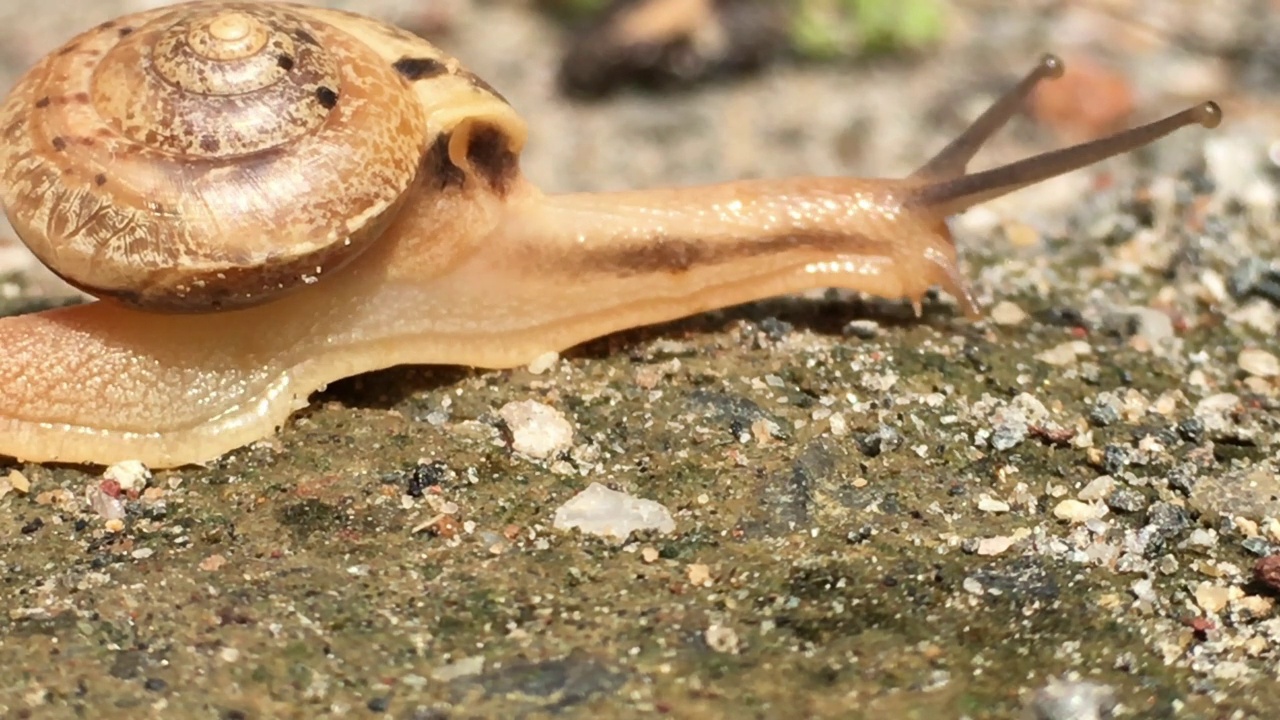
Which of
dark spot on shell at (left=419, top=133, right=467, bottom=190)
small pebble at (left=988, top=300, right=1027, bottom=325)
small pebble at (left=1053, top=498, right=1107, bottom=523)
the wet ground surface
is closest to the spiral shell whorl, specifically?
dark spot on shell at (left=419, top=133, right=467, bottom=190)

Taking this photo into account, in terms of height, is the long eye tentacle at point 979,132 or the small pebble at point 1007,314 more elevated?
the long eye tentacle at point 979,132

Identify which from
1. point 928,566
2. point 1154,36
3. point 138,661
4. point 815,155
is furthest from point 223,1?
point 1154,36

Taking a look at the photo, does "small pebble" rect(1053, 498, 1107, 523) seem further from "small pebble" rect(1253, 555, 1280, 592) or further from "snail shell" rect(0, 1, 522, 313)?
"snail shell" rect(0, 1, 522, 313)

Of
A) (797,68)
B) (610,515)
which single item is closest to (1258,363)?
(610,515)

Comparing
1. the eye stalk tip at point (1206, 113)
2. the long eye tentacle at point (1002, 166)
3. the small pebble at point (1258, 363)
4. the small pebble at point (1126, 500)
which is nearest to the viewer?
the small pebble at point (1126, 500)

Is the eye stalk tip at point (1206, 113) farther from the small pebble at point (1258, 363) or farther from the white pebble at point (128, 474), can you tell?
the white pebble at point (128, 474)

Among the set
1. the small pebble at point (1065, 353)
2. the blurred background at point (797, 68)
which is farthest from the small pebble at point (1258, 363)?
the blurred background at point (797, 68)
